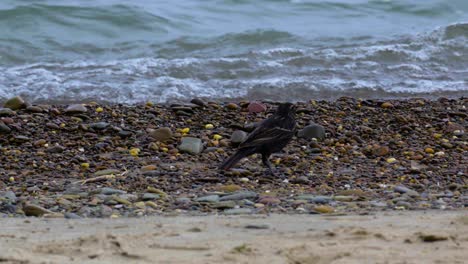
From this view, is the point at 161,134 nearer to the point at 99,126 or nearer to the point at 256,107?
the point at 99,126

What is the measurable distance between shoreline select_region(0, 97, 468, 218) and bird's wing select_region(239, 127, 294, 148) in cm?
25

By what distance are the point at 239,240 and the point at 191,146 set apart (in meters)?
3.73

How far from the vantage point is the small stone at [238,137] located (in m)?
8.83

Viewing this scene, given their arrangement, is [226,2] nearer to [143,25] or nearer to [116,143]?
[143,25]

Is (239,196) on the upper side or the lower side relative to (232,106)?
lower

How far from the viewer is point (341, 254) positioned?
4613mm

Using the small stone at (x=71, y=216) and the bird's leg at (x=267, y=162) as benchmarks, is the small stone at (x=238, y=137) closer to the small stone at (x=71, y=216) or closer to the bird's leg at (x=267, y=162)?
the bird's leg at (x=267, y=162)

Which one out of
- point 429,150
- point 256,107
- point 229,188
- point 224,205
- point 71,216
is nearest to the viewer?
point 71,216

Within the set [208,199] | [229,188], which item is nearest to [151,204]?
[208,199]

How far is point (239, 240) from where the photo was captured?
192 inches

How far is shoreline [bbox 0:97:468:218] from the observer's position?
6.45 m

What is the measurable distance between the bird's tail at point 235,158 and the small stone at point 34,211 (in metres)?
2.10

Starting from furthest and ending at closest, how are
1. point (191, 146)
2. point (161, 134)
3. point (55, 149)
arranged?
point (161, 134)
point (191, 146)
point (55, 149)

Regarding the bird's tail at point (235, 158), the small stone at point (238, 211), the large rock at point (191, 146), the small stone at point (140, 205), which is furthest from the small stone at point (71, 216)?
the large rock at point (191, 146)
